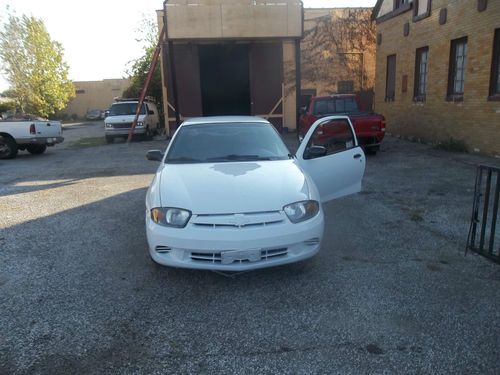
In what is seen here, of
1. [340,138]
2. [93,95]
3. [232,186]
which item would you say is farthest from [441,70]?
[93,95]

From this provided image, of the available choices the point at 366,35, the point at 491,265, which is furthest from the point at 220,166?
the point at 366,35

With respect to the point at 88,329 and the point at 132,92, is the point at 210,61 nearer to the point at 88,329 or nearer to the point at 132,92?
the point at 132,92

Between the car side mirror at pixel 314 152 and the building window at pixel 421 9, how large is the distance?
10507 millimetres

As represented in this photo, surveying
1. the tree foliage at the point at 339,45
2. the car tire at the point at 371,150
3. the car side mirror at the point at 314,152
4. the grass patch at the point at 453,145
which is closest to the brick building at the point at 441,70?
the grass patch at the point at 453,145

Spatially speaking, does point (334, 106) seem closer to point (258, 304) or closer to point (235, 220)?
point (235, 220)

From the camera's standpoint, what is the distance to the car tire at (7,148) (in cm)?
1327

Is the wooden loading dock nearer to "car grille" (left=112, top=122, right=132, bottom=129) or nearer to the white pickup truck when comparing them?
"car grille" (left=112, top=122, right=132, bottom=129)

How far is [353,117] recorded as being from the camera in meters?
10.8

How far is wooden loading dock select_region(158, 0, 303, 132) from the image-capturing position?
14.3 metres

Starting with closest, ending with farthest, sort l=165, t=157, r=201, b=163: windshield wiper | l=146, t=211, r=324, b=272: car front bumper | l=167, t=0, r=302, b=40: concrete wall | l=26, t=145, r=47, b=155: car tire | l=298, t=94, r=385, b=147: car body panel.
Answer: l=146, t=211, r=324, b=272: car front bumper < l=165, t=157, r=201, b=163: windshield wiper < l=298, t=94, r=385, b=147: car body panel < l=167, t=0, r=302, b=40: concrete wall < l=26, t=145, r=47, b=155: car tire

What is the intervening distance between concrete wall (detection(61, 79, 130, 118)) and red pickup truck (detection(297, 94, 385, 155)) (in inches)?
1511

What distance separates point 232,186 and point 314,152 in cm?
165

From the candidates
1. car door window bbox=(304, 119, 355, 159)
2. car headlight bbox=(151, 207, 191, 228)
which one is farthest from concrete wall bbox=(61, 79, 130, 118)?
car headlight bbox=(151, 207, 191, 228)

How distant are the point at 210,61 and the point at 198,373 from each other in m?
19.4
